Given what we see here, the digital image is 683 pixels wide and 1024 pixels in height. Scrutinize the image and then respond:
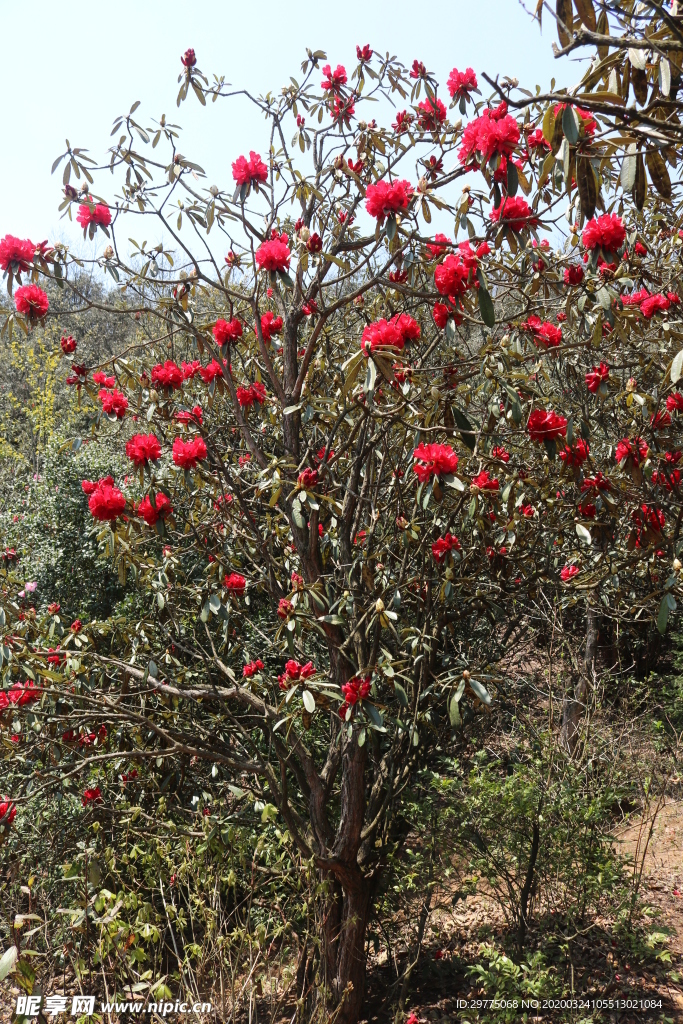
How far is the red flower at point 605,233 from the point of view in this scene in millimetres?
1616

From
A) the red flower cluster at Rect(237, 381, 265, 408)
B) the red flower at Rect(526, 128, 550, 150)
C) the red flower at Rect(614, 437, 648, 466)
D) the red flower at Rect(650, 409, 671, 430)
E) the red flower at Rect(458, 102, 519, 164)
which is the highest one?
the red flower at Rect(526, 128, 550, 150)

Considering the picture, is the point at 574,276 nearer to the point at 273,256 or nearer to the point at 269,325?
the point at 273,256

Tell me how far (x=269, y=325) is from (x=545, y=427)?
3.83 feet

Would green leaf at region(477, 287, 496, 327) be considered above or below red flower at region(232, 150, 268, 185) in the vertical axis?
below

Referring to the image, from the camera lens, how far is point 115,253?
2693 millimetres

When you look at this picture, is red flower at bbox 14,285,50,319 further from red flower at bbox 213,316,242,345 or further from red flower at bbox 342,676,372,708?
red flower at bbox 342,676,372,708

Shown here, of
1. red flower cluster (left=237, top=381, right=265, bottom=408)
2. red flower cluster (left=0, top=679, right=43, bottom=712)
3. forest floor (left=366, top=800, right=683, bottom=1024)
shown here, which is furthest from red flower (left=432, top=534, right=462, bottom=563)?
red flower cluster (left=0, top=679, right=43, bottom=712)

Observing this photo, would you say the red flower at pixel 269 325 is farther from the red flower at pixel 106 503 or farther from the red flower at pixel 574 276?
the red flower at pixel 574 276

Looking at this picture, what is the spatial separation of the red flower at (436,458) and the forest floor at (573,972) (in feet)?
5.46

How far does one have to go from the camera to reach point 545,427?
213 centimetres

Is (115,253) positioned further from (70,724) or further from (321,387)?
(70,724)

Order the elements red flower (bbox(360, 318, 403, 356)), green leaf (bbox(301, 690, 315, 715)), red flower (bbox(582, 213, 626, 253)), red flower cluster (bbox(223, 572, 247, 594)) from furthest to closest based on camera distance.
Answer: red flower cluster (bbox(223, 572, 247, 594)), green leaf (bbox(301, 690, 315, 715)), red flower (bbox(360, 318, 403, 356)), red flower (bbox(582, 213, 626, 253))

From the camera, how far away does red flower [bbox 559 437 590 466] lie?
7.14 ft

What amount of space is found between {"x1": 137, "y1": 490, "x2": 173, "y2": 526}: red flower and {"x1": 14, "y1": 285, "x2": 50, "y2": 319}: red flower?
78cm
